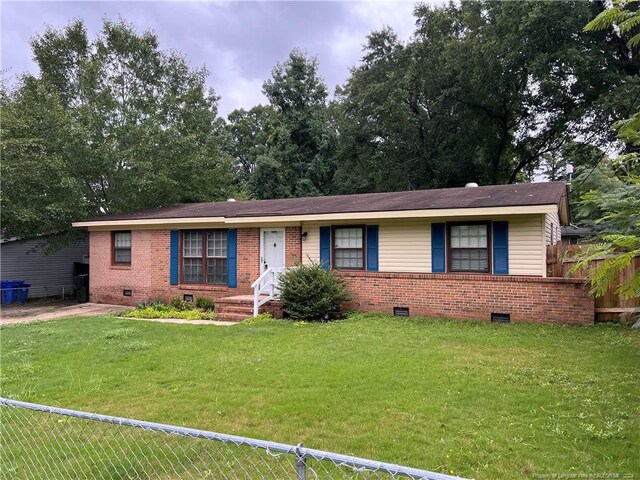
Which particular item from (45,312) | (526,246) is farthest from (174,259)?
(526,246)

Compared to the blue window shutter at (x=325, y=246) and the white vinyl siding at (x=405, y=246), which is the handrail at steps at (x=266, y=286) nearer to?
the blue window shutter at (x=325, y=246)

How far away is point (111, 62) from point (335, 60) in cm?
1649

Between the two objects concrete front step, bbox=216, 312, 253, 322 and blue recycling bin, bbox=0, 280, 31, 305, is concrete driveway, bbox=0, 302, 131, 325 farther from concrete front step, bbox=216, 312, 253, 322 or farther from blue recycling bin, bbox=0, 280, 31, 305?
concrete front step, bbox=216, 312, 253, 322

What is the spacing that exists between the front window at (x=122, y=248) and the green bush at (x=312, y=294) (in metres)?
7.22

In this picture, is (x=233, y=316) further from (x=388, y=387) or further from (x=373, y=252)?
(x=388, y=387)

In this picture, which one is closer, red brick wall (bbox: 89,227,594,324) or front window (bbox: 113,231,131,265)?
red brick wall (bbox: 89,227,594,324)

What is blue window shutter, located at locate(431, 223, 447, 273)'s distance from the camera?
37.2ft

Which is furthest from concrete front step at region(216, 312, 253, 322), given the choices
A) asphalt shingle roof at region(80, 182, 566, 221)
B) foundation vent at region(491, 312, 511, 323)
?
foundation vent at region(491, 312, 511, 323)

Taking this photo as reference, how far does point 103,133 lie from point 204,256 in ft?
27.5

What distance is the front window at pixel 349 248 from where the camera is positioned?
1255 cm

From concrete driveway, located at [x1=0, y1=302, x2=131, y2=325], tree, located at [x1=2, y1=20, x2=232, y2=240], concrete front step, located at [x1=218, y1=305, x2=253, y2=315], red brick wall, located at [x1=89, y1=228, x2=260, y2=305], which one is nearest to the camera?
concrete front step, located at [x1=218, y1=305, x2=253, y2=315]

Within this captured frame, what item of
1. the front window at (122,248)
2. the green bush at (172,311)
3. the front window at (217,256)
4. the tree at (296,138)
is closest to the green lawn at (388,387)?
the green bush at (172,311)

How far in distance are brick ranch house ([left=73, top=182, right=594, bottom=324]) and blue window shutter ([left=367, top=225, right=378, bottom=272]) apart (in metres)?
0.03

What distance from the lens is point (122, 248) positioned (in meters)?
Result: 16.1
